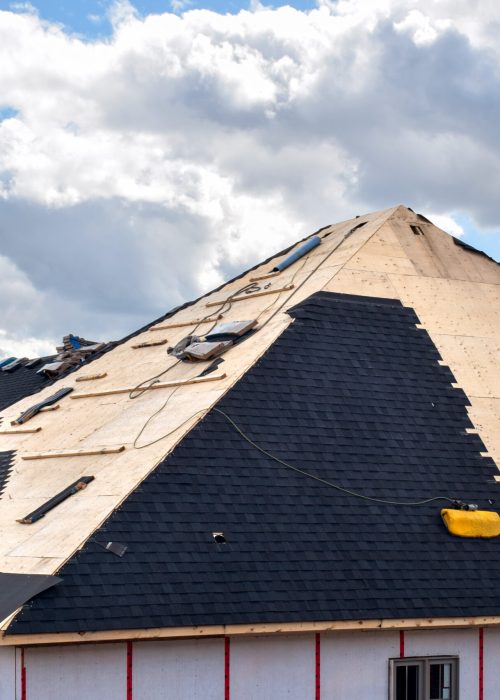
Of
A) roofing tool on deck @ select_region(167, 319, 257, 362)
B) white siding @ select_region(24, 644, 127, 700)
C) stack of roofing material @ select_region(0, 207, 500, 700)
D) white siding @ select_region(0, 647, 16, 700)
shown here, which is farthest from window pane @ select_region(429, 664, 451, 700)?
roofing tool on deck @ select_region(167, 319, 257, 362)

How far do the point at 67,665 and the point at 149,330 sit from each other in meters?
15.8

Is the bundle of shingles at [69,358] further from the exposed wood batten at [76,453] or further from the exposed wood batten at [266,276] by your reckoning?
the exposed wood batten at [76,453]

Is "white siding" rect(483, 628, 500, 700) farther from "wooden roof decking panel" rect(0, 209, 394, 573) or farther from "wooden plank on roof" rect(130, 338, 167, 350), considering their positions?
"wooden plank on roof" rect(130, 338, 167, 350)

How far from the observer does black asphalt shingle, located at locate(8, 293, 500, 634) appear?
17609 mm

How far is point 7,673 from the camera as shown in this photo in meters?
16.7

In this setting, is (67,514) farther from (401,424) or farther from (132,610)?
(401,424)

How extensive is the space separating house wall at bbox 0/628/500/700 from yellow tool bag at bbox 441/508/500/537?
1837 mm

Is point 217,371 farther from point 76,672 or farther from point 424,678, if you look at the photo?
point 76,672

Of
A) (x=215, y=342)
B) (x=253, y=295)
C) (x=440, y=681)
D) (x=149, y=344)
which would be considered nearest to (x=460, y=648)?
(x=440, y=681)

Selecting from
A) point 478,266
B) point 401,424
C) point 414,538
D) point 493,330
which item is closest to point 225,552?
point 414,538

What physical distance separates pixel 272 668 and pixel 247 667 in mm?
434

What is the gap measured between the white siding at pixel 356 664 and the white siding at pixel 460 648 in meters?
0.41

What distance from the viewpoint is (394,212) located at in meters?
29.4

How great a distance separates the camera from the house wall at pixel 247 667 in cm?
1686
